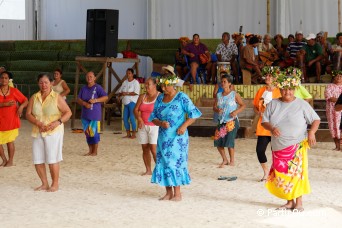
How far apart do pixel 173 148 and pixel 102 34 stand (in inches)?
422

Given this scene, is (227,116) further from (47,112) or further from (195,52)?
(195,52)

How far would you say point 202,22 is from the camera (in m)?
24.9

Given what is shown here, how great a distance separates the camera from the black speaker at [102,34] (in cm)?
2000

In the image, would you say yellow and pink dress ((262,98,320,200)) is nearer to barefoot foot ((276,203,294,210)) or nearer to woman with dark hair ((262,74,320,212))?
woman with dark hair ((262,74,320,212))

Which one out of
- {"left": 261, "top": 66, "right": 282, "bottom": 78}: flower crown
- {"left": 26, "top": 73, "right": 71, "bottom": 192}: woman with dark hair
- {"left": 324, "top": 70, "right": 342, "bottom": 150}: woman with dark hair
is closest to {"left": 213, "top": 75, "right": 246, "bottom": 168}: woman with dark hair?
{"left": 261, "top": 66, "right": 282, "bottom": 78}: flower crown

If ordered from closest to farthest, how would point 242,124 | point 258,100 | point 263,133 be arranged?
point 263,133, point 258,100, point 242,124

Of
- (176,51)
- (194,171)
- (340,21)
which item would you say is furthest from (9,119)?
(340,21)

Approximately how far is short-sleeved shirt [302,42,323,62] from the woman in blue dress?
10.5m

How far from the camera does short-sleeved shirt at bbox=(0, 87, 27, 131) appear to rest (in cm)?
1266

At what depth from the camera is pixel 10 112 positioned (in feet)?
41.7

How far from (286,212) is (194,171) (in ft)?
12.1

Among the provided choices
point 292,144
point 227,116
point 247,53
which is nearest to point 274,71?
point 292,144

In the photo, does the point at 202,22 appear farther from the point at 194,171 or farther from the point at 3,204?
the point at 3,204

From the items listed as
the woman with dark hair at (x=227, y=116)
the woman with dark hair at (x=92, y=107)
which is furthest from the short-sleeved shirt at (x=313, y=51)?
the woman with dark hair at (x=227, y=116)
